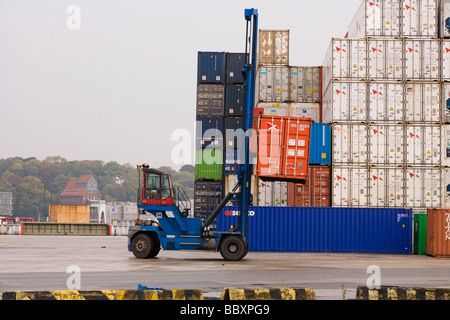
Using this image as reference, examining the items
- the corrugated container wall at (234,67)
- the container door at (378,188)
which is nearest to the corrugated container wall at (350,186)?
the container door at (378,188)

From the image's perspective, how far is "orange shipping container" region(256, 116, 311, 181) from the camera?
26.0 meters

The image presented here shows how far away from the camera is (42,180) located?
143125 mm

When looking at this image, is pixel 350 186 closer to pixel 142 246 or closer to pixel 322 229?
pixel 322 229

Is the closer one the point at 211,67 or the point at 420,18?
the point at 420,18

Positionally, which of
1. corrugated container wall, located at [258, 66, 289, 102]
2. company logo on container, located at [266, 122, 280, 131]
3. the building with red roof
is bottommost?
the building with red roof

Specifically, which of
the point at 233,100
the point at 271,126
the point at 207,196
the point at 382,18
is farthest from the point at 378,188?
the point at 233,100

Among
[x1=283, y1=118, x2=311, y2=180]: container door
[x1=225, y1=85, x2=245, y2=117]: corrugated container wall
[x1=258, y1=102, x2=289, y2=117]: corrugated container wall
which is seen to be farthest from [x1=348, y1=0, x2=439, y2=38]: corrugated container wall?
[x1=225, y1=85, x2=245, y2=117]: corrugated container wall

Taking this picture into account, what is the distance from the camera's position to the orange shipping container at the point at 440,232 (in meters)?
27.2

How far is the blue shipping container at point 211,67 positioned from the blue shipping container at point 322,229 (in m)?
17.2

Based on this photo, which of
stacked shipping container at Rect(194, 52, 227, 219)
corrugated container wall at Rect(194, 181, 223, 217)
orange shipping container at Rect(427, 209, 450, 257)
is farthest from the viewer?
stacked shipping container at Rect(194, 52, 227, 219)

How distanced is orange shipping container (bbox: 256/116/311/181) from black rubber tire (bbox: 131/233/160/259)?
20.8ft

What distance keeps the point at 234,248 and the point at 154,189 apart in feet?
12.6

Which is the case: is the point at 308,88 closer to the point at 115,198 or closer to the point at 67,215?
the point at 67,215

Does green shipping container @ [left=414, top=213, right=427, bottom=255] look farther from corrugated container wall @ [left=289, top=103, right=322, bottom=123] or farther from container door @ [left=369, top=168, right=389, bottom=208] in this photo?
corrugated container wall @ [left=289, top=103, right=322, bottom=123]
